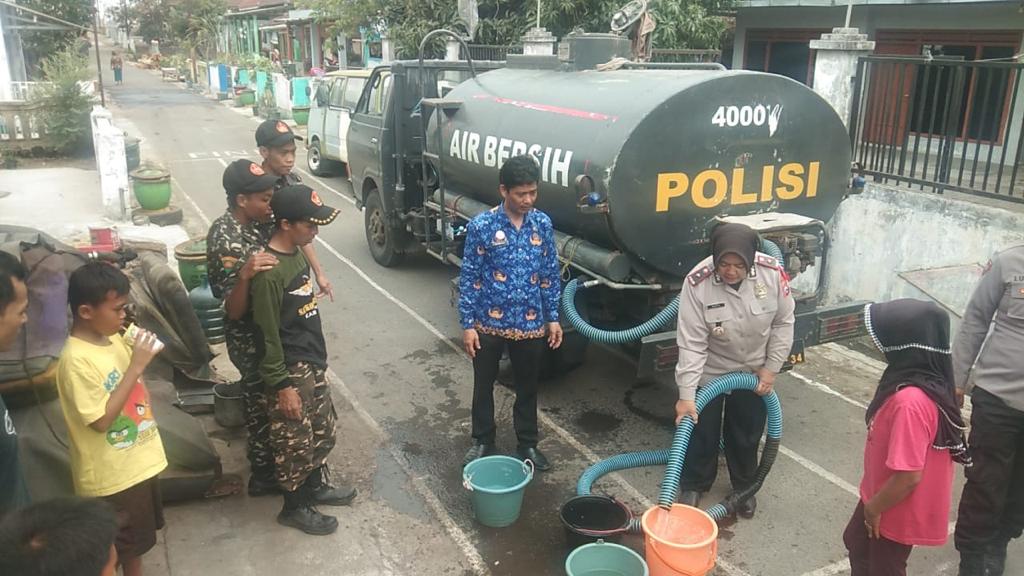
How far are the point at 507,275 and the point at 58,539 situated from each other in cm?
279

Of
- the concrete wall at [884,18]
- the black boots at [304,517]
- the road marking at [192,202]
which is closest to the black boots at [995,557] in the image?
the black boots at [304,517]

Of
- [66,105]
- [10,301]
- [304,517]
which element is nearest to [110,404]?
[10,301]

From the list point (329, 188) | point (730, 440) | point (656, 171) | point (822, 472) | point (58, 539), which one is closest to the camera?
point (58, 539)

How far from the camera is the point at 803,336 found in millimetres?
4734

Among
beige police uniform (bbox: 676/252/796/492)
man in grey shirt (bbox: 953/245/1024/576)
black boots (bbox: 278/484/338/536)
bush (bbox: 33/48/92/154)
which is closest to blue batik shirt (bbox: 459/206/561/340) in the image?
beige police uniform (bbox: 676/252/796/492)

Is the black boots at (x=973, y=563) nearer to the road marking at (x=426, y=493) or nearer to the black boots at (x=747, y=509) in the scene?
the black boots at (x=747, y=509)

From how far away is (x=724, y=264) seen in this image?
3.58 metres

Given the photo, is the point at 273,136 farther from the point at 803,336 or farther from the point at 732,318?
the point at 803,336

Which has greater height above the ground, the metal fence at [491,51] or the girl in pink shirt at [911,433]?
the metal fence at [491,51]

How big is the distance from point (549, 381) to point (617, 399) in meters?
0.58

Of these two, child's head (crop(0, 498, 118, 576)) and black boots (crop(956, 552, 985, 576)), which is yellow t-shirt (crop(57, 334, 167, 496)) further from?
black boots (crop(956, 552, 985, 576))

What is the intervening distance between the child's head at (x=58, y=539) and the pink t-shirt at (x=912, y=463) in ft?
7.98

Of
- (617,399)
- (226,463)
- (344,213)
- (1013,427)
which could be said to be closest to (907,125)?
(617,399)

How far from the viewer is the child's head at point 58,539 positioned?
1.65 metres
